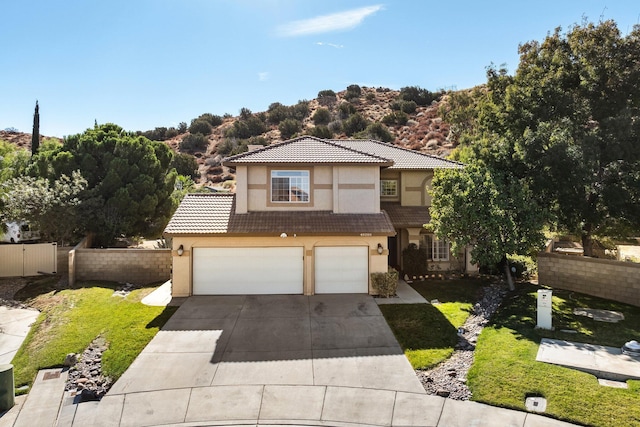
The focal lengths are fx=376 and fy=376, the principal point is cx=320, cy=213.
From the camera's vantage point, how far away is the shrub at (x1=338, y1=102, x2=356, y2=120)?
70.8 metres

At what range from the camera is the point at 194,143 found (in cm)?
6812

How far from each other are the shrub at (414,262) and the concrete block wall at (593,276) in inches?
212

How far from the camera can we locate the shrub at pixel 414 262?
19781mm

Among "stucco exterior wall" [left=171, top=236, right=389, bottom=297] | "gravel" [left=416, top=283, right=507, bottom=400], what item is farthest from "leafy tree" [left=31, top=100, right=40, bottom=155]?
"gravel" [left=416, top=283, right=507, bottom=400]

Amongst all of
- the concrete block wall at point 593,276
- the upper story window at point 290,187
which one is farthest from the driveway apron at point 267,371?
the concrete block wall at point 593,276

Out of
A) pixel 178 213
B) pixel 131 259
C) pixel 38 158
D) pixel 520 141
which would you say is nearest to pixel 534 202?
pixel 520 141

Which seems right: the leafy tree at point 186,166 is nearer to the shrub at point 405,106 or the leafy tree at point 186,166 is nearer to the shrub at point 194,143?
the shrub at point 194,143

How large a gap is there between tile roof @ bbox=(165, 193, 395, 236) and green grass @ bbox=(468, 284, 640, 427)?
20.3 ft

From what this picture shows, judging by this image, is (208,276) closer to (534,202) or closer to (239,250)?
(239,250)

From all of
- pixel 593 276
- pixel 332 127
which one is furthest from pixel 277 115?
pixel 593 276

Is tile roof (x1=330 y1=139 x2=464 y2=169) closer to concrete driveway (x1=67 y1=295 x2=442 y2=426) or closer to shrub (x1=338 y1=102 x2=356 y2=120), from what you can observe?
concrete driveway (x1=67 y1=295 x2=442 y2=426)

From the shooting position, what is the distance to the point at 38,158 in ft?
75.9

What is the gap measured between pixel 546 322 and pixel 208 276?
13.1 m

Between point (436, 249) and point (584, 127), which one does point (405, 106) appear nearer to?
point (436, 249)
